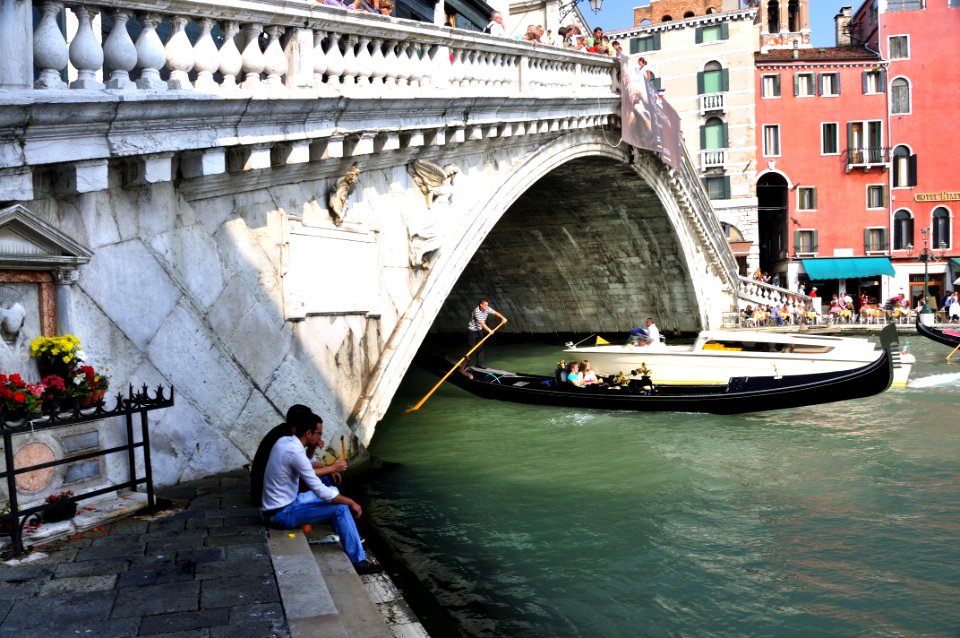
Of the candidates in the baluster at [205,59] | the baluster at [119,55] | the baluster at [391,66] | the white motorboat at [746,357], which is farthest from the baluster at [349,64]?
the white motorboat at [746,357]

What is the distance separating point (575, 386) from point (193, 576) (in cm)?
710

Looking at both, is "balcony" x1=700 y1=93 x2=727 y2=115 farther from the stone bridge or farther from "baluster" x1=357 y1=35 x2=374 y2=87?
"baluster" x1=357 y1=35 x2=374 y2=87

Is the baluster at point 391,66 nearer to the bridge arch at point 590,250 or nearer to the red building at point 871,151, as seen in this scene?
the bridge arch at point 590,250

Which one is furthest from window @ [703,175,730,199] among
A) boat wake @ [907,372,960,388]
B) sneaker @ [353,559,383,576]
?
sneaker @ [353,559,383,576]

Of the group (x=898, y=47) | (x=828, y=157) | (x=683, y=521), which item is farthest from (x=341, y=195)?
(x=898, y=47)

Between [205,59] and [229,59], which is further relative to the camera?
[229,59]

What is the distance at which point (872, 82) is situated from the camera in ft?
74.7

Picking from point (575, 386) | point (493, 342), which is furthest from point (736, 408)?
point (493, 342)

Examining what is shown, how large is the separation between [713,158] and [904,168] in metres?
4.99

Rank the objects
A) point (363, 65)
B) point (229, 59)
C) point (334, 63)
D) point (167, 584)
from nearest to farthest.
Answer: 1. point (167, 584)
2. point (229, 59)
3. point (334, 63)
4. point (363, 65)

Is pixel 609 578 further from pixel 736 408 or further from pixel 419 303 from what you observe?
pixel 736 408

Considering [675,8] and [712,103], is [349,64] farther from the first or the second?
[675,8]

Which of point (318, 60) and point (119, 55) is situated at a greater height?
point (318, 60)

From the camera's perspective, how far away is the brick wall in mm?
27156
